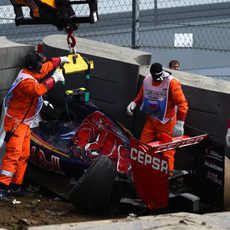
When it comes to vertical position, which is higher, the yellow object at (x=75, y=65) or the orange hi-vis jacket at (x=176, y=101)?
the yellow object at (x=75, y=65)

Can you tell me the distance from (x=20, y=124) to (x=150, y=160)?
5.82ft

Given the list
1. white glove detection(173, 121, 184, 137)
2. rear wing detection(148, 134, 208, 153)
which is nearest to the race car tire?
rear wing detection(148, 134, 208, 153)

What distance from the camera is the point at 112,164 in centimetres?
693

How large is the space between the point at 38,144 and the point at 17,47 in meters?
1.53

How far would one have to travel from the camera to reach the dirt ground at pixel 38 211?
645cm

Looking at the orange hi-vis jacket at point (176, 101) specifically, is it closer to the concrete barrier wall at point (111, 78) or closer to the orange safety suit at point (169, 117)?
the orange safety suit at point (169, 117)

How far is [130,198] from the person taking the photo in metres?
7.07

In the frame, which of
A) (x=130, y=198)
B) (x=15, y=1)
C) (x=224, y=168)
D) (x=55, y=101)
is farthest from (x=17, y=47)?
(x=224, y=168)

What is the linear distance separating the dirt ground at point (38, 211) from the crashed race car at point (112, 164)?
10 centimetres

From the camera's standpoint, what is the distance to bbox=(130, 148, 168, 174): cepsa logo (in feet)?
21.1

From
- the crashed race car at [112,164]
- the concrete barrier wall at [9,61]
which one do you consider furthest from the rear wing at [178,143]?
the concrete barrier wall at [9,61]

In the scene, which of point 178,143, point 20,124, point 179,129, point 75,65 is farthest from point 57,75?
point 178,143

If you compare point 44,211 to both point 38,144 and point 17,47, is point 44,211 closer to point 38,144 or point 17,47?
point 38,144

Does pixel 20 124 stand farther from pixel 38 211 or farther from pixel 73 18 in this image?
pixel 73 18
